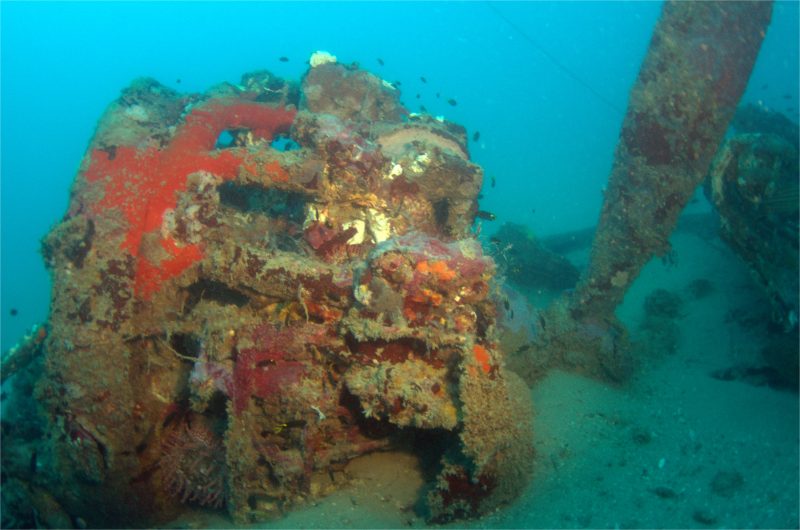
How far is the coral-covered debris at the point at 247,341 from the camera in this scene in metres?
3.63

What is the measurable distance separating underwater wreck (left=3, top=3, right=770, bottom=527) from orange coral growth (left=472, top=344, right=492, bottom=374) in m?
0.02

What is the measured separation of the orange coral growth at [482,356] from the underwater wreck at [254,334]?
0.02m

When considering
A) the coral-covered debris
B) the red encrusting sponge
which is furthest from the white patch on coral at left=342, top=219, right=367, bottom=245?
the red encrusting sponge

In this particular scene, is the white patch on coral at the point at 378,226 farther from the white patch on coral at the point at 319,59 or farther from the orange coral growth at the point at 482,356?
the white patch on coral at the point at 319,59

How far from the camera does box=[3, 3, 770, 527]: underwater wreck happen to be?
3650mm

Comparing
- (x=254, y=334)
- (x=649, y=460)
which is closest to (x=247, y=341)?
(x=254, y=334)

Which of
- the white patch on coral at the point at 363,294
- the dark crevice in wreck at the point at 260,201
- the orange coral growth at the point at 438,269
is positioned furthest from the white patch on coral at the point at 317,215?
the orange coral growth at the point at 438,269

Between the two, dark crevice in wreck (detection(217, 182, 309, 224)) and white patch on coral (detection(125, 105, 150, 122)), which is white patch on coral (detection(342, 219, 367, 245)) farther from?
white patch on coral (detection(125, 105, 150, 122))

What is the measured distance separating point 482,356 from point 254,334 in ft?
6.50

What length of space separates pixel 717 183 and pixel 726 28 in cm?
217

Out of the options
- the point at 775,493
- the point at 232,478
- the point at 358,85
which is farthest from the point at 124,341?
the point at 775,493

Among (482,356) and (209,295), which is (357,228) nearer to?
(209,295)

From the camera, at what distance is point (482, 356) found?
368 centimetres

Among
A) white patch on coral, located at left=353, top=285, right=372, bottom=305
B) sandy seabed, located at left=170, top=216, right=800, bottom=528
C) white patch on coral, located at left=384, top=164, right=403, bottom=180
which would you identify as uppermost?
white patch on coral, located at left=384, top=164, right=403, bottom=180
